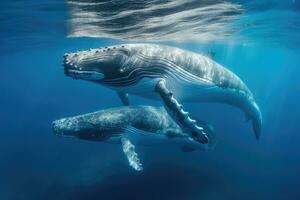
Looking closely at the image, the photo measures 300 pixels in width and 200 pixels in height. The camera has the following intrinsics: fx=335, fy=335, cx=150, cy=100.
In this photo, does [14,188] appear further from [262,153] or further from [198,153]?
[262,153]

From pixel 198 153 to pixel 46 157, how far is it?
8.97 meters

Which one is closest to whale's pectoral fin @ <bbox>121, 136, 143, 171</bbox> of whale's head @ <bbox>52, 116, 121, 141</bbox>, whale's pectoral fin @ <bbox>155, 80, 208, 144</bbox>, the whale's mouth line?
whale's head @ <bbox>52, 116, 121, 141</bbox>

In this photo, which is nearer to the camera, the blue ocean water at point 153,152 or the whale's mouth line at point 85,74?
the whale's mouth line at point 85,74

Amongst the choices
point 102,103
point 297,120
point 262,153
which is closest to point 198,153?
point 262,153

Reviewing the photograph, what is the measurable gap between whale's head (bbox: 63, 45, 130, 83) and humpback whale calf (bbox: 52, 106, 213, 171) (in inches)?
143

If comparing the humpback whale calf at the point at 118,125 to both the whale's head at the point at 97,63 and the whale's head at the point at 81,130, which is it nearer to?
the whale's head at the point at 81,130

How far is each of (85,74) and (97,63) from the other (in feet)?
1.33

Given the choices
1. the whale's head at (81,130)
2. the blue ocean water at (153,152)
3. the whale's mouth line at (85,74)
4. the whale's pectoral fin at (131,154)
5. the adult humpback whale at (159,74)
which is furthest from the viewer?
the blue ocean water at (153,152)

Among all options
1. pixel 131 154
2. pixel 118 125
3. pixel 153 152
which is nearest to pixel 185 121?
pixel 131 154

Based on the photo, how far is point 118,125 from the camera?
39.4 ft

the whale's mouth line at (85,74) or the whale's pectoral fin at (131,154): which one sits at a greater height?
the whale's mouth line at (85,74)

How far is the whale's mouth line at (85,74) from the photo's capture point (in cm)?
782

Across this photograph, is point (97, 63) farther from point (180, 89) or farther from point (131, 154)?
point (131, 154)

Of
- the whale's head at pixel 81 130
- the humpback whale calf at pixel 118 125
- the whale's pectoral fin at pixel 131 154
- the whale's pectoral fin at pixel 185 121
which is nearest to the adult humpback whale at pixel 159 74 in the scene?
the whale's pectoral fin at pixel 185 121
